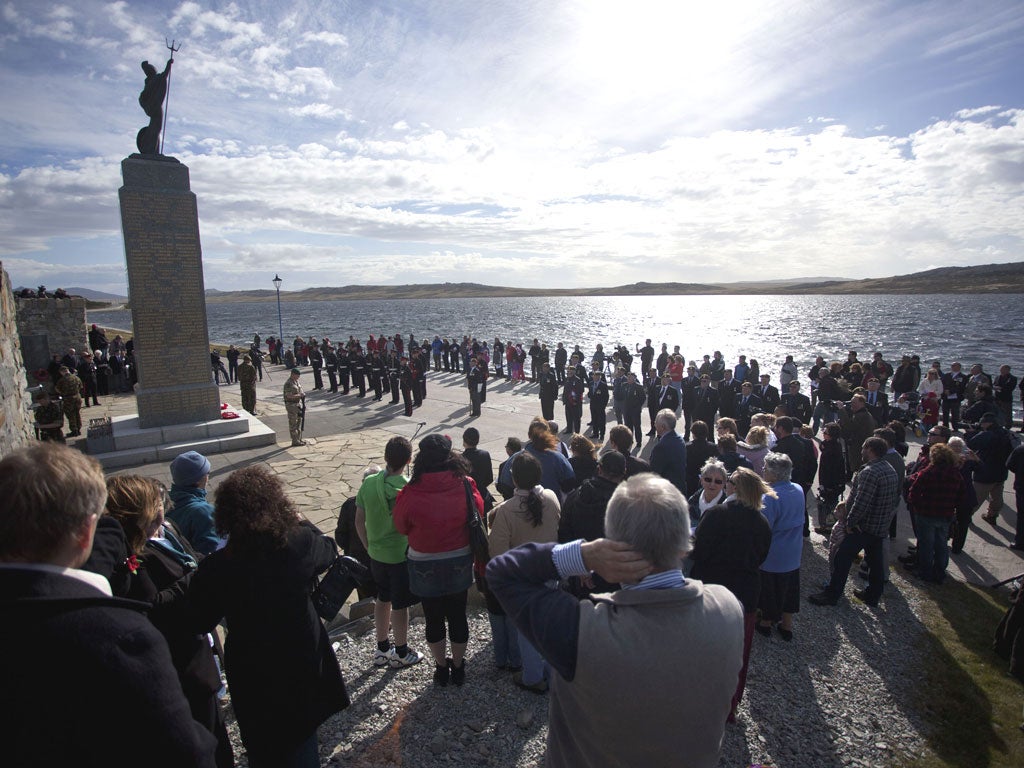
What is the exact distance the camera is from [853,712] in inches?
146

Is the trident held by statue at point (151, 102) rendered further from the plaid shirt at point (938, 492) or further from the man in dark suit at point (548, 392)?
the plaid shirt at point (938, 492)

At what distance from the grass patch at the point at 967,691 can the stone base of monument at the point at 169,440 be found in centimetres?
1034

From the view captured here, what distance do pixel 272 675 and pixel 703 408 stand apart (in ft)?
31.8

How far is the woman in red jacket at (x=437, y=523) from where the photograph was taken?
11.5 feet

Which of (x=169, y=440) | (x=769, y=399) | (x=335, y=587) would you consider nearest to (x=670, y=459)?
(x=335, y=587)

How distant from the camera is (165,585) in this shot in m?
2.33

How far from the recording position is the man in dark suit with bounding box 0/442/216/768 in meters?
1.25

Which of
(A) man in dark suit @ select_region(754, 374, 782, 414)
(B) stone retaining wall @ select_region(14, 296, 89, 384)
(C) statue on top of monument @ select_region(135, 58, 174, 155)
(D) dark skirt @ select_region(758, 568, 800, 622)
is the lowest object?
(D) dark skirt @ select_region(758, 568, 800, 622)

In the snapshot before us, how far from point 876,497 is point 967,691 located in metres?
1.53

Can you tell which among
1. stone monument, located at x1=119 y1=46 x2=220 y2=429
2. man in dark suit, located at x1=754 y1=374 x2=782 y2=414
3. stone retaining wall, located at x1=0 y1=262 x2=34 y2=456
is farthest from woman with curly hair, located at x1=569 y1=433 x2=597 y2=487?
stone monument, located at x1=119 y1=46 x2=220 y2=429

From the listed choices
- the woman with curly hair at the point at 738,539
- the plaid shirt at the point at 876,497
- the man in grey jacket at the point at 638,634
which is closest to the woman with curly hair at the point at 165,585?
the man in grey jacket at the point at 638,634

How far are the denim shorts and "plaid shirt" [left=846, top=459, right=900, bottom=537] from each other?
144 inches

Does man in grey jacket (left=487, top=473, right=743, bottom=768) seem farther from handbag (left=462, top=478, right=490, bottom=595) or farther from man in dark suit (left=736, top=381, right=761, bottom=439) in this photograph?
man in dark suit (left=736, top=381, right=761, bottom=439)

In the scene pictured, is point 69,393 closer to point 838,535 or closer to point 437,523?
point 437,523
